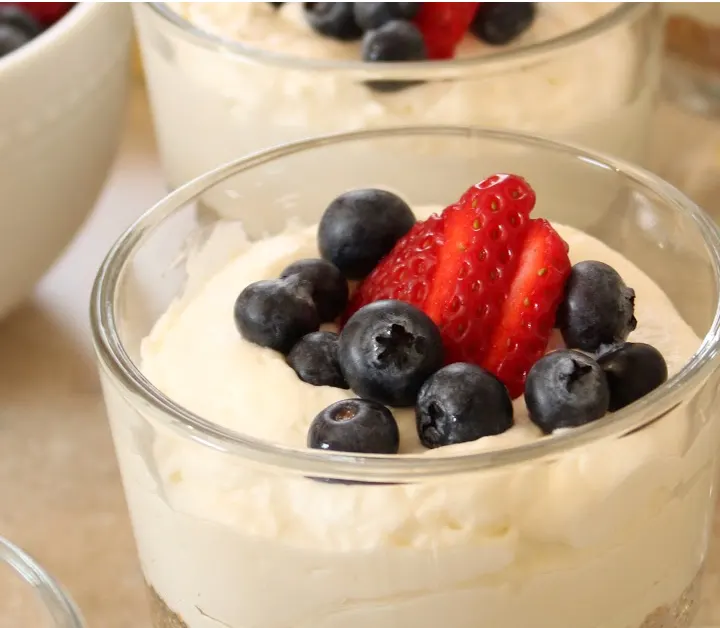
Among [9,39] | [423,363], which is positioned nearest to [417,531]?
[423,363]

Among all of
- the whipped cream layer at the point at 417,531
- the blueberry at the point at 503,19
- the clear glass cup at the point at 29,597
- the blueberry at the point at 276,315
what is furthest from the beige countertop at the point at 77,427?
the blueberry at the point at 503,19

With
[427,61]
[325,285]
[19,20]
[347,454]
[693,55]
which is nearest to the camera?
[347,454]

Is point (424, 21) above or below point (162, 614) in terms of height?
above

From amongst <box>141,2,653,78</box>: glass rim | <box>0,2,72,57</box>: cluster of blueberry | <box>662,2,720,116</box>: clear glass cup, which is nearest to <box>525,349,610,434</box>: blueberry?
<box>141,2,653,78</box>: glass rim

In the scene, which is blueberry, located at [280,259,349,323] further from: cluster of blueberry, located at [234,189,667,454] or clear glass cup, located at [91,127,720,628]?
clear glass cup, located at [91,127,720,628]

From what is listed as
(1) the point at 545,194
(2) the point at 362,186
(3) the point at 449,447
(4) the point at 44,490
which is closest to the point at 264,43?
(2) the point at 362,186

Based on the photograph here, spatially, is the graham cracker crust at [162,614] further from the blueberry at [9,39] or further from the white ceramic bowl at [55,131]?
the blueberry at [9,39]

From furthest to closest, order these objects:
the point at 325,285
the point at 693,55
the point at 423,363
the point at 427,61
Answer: the point at 693,55, the point at 427,61, the point at 325,285, the point at 423,363

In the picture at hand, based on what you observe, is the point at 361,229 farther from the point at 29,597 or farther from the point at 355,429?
the point at 29,597
